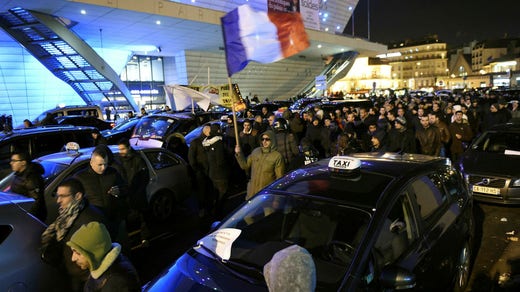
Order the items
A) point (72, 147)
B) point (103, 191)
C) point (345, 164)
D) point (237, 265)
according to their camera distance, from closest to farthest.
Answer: point (237, 265), point (345, 164), point (103, 191), point (72, 147)

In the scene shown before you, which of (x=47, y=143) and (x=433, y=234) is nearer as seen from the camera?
(x=433, y=234)

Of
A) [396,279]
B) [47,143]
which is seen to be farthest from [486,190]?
[47,143]

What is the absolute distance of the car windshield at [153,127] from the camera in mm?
10852

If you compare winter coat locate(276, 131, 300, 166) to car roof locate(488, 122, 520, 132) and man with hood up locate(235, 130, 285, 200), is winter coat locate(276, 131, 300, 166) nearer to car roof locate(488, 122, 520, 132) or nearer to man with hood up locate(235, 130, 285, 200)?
man with hood up locate(235, 130, 285, 200)

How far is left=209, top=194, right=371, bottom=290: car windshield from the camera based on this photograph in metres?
2.96

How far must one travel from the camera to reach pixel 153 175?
6.69m

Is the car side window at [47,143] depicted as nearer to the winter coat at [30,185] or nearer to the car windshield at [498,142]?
the winter coat at [30,185]

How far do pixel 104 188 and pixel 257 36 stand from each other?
11.0 feet

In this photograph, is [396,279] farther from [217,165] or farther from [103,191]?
[217,165]

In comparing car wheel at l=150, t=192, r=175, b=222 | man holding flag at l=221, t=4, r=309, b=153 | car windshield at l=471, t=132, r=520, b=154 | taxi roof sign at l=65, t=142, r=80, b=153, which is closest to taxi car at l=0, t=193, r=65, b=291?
taxi roof sign at l=65, t=142, r=80, b=153

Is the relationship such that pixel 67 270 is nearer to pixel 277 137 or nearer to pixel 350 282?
pixel 350 282

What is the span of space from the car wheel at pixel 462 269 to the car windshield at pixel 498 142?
4434 millimetres

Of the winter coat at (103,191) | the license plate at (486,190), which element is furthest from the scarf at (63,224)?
the license plate at (486,190)

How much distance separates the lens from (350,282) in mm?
2609
